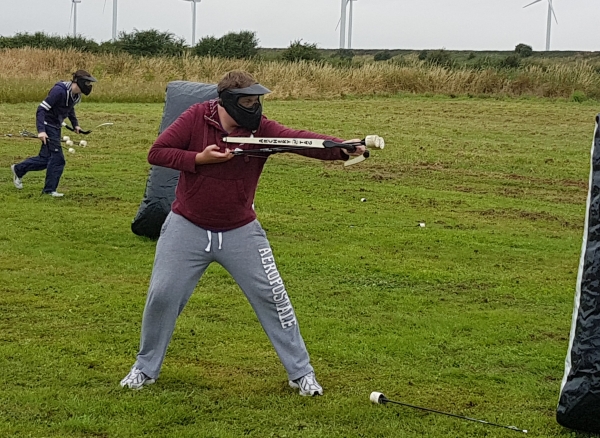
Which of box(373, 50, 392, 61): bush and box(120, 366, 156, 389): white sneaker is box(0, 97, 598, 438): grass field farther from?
box(373, 50, 392, 61): bush

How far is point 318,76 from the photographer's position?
131ft

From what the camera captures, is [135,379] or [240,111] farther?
[135,379]

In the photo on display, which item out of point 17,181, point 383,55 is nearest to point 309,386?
point 17,181

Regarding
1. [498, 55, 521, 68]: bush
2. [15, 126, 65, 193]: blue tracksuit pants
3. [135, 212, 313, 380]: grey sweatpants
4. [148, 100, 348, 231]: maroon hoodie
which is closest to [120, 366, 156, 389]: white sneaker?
[135, 212, 313, 380]: grey sweatpants

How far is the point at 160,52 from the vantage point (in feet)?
166

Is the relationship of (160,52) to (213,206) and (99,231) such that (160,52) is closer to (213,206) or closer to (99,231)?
(99,231)

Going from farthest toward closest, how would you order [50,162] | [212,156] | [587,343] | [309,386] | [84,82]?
[50,162] → [84,82] → [309,386] → [212,156] → [587,343]

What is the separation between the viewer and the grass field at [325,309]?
243 inches

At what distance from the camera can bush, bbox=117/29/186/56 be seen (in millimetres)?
50781

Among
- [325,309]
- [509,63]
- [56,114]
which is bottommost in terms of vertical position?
[325,309]

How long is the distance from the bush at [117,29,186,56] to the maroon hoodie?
148ft

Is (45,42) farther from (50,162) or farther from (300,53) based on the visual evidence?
(50,162)

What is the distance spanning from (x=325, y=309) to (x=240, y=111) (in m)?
3.36

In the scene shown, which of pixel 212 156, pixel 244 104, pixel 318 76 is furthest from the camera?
pixel 318 76
